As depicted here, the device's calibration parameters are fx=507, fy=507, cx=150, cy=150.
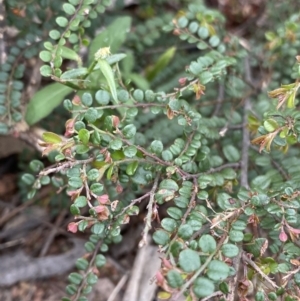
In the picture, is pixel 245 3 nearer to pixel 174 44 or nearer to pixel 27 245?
pixel 174 44

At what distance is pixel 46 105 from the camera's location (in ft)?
5.84

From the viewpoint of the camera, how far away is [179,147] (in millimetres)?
1430

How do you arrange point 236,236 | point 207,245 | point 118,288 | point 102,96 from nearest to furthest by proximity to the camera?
point 207,245, point 236,236, point 102,96, point 118,288

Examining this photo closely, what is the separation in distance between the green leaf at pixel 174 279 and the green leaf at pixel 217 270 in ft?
0.27

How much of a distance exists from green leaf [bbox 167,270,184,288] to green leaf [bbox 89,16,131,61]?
0.99 meters

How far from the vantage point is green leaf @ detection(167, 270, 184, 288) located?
101 centimetres

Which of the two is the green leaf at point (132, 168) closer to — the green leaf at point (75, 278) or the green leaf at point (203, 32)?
the green leaf at point (75, 278)

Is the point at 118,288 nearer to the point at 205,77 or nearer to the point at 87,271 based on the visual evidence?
the point at 87,271

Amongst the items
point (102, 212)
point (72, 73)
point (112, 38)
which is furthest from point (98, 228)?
point (112, 38)

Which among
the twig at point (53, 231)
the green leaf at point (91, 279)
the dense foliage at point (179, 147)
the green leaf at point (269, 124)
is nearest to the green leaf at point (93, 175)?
the dense foliage at point (179, 147)

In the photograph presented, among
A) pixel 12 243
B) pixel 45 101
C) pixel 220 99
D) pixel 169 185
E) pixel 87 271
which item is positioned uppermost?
pixel 169 185

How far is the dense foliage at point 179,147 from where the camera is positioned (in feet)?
4.10

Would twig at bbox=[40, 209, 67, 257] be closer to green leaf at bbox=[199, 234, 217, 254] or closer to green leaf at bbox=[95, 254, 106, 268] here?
green leaf at bbox=[95, 254, 106, 268]

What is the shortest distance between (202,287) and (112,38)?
1.08m
